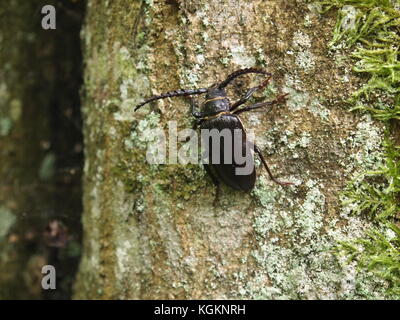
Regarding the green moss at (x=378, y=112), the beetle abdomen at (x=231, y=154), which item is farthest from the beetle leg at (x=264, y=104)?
the green moss at (x=378, y=112)

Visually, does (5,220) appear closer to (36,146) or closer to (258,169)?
(36,146)

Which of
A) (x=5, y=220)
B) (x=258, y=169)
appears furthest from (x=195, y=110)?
(x=5, y=220)

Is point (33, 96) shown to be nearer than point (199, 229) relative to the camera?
No

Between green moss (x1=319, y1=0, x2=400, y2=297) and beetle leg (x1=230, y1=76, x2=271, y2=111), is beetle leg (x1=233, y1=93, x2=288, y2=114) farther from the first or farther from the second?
green moss (x1=319, y1=0, x2=400, y2=297)

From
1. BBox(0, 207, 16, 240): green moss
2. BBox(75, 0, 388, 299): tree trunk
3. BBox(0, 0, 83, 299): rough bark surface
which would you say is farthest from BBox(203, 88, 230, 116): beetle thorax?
BBox(0, 207, 16, 240): green moss
